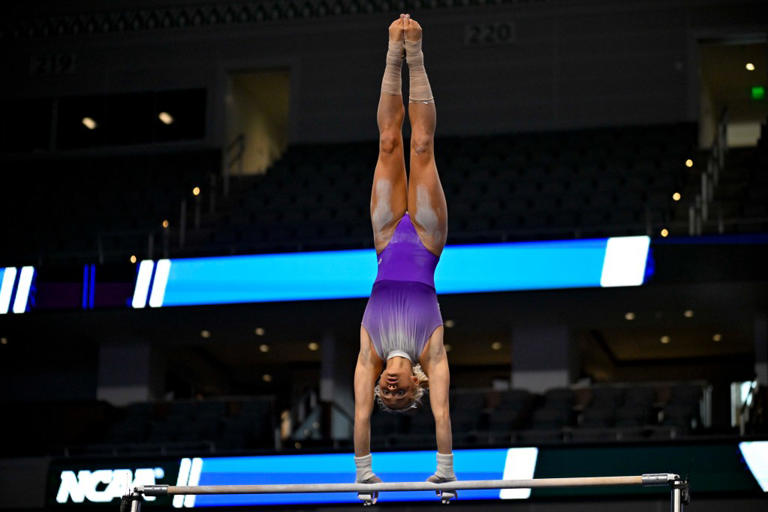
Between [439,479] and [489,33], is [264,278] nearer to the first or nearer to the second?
[489,33]

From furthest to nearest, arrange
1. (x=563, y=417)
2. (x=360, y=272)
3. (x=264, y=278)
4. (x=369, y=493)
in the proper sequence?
(x=264, y=278)
(x=360, y=272)
(x=563, y=417)
(x=369, y=493)

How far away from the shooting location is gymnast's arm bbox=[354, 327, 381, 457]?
312 inches

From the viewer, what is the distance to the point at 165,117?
2295 cm

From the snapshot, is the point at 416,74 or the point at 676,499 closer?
the point at 676,499

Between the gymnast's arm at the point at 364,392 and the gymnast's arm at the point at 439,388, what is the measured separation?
1.06ft

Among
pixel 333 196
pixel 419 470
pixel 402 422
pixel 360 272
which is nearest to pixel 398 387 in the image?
pixel 419 470

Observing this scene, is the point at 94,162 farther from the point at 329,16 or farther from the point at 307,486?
the point at 307,486

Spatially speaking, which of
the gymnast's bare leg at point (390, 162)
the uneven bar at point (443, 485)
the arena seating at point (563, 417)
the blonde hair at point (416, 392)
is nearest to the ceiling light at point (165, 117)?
the arena seating at point (563, 417)

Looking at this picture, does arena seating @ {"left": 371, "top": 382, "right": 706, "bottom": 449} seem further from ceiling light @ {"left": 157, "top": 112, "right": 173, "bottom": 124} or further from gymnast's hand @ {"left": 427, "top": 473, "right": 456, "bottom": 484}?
ceiling light @ {"left": 157, "top": 112, "right": 173, "bottom": 124}

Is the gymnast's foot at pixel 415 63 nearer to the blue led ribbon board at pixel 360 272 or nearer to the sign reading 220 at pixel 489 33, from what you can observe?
the blue led ribbon board at pixel 360 272

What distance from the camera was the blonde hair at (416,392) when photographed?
313 inches

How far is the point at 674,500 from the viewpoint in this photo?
7828 mm

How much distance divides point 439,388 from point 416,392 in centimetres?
16

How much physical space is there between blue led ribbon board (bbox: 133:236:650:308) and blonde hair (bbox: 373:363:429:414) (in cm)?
817
